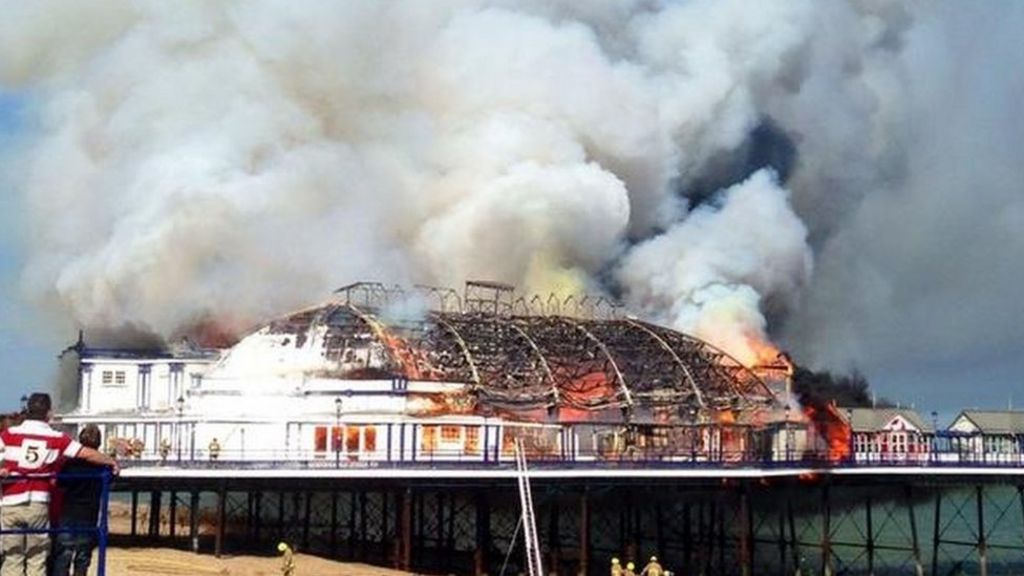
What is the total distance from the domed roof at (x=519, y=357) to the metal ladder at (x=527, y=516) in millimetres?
5355

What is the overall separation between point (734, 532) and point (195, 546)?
35.7 m

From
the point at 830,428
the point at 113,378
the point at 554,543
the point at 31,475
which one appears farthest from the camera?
the point at 830,428

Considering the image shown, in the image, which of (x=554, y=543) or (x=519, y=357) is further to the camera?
(x=519, y=357)

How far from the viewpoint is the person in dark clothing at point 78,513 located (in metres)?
13.9

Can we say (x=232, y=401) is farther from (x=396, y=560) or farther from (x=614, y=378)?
(x=614, y=378)

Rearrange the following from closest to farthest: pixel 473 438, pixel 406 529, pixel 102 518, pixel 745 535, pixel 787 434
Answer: pixel 102 518 → pixel 406 529 → pixel 745 535 → pixel 473 438 → pixel 787 434

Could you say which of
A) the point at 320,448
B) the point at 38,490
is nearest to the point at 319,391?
the point at 320,448

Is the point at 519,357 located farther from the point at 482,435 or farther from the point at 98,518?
the point at 98,518

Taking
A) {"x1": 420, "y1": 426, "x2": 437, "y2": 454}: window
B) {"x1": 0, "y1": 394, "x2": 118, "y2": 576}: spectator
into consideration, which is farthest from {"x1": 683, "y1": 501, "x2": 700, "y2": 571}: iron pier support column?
{"x1": 0, "y1": 394, "x2": 118, "y2": 576}: spectator

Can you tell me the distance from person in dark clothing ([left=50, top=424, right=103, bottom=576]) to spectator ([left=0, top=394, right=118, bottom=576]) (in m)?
0.18

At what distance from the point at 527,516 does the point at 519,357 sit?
20.4 m

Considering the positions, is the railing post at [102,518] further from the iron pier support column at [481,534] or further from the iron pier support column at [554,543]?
the iron pier support column at [554,543]

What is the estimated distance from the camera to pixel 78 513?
556 inches

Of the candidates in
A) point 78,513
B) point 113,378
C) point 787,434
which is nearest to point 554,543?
point 787,434
